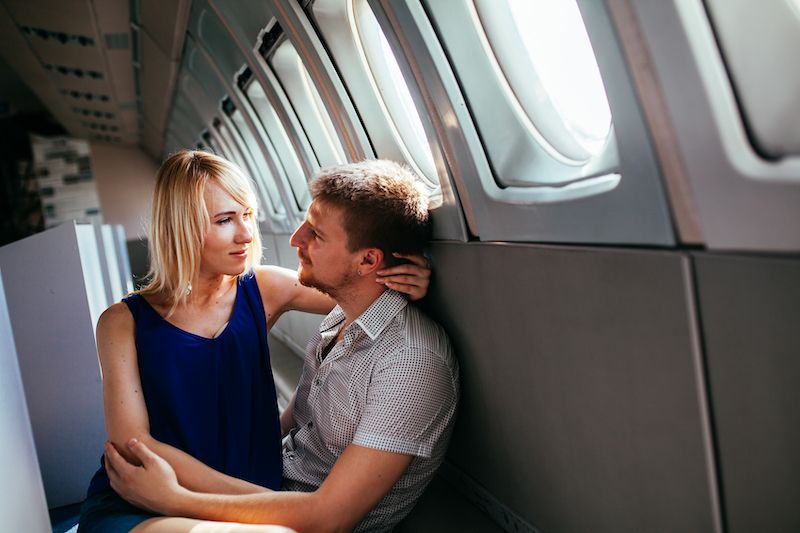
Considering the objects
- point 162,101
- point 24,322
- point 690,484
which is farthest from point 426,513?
point 162,101

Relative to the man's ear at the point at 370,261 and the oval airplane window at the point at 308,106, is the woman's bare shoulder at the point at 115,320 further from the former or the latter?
the oval airplane window at the point at 308,106

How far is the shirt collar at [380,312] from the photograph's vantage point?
218 cm

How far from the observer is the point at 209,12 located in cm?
439

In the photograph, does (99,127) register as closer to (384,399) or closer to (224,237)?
(224,237)

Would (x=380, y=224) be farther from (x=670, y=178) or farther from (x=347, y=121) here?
(x=347, y=121)

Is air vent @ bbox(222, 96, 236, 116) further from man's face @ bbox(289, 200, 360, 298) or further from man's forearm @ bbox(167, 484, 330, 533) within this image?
man's forearm @ bbox(167, 484, 330, 533)

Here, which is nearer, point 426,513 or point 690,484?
point 690,484

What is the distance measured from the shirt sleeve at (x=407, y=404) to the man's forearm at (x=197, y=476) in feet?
1.55

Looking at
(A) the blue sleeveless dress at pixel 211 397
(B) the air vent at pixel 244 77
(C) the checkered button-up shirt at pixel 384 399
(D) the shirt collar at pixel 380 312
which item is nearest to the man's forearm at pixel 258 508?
(C) the checkered button-up shirt at pixel 384 399

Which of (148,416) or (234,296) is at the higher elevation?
(234,296)

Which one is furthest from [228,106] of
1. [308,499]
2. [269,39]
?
[308,499]

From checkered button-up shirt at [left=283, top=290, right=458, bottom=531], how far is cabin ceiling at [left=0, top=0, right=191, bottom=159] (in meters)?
3.42

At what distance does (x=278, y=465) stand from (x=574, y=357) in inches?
51.3

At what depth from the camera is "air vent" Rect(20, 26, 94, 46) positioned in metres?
6.79
